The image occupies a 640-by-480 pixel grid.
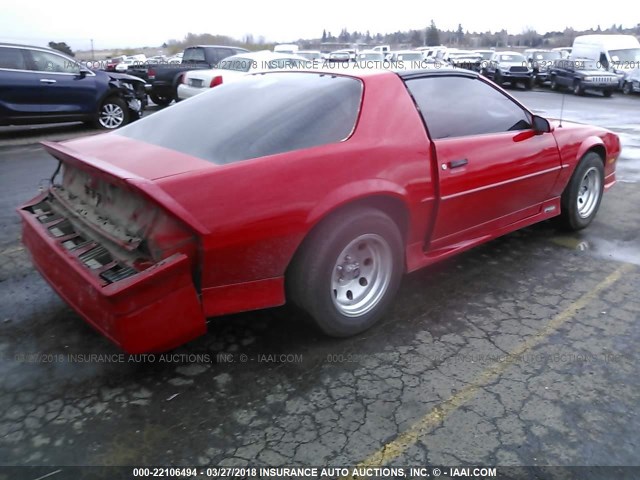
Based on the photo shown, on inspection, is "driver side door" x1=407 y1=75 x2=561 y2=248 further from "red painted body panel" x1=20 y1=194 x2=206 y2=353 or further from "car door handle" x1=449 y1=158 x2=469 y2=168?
"red painted body panel" x1=20 y1=194 x2=206 y2=353

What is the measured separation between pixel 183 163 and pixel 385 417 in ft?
4.96

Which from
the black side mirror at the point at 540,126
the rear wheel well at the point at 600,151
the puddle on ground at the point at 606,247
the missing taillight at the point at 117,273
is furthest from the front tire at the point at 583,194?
the missing taillight at the point at 117,273

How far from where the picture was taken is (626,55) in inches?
921

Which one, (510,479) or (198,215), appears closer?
(510,479)

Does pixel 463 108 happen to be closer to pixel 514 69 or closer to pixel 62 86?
pixel 62 86

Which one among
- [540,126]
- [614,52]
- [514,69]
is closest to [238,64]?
[540,126]

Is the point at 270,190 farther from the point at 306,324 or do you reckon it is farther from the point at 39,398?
the point at 39,398

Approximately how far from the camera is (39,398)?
2553 millimetres

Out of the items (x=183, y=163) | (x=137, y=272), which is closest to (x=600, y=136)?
(x=183, y=163)

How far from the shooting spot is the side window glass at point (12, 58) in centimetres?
920

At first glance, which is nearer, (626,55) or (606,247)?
(606,247)

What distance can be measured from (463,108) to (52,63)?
8.68m

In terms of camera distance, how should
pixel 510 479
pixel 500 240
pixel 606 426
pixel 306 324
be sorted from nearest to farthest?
pixel 510 479 → pixel 606 426 → pixel 306 324 → pixel 500 240

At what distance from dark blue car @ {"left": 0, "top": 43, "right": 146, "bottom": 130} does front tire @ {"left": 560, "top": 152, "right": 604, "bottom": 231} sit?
8.73 metres
